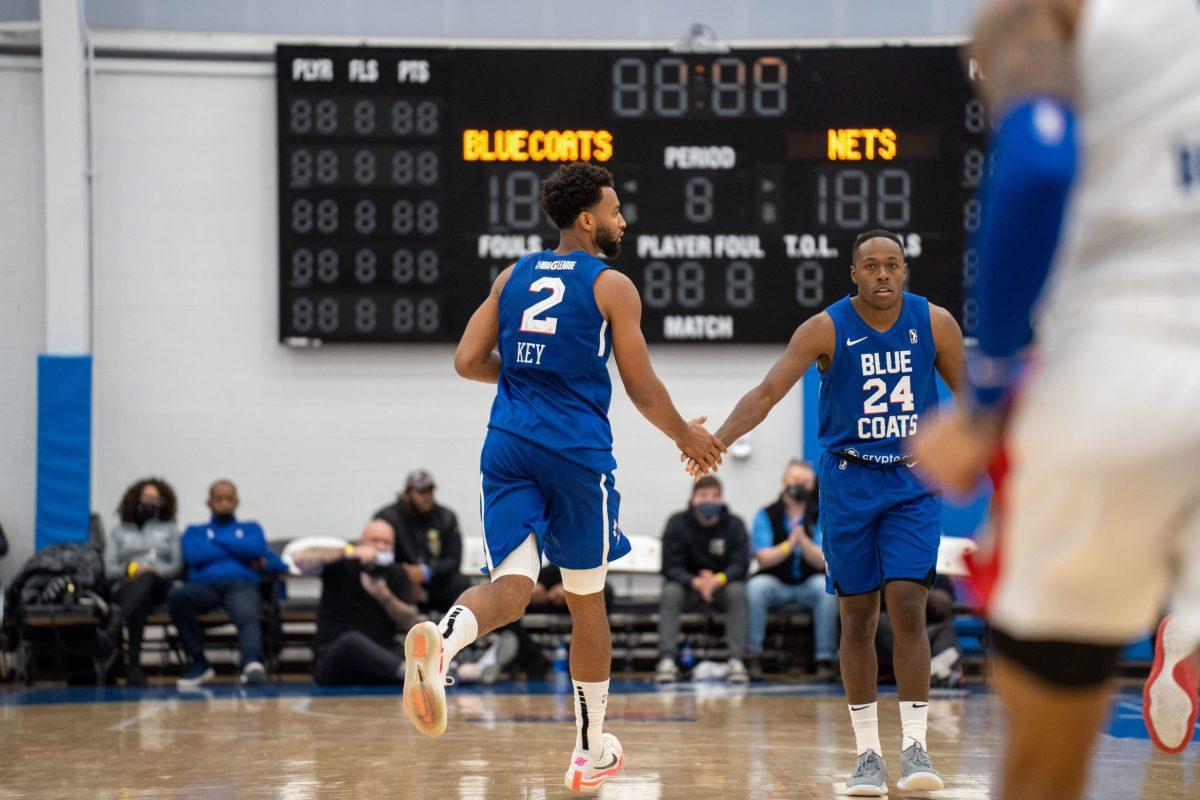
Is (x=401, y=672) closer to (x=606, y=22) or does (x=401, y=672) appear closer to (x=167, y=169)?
(x=167, y=169)

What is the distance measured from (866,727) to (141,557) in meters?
7.05

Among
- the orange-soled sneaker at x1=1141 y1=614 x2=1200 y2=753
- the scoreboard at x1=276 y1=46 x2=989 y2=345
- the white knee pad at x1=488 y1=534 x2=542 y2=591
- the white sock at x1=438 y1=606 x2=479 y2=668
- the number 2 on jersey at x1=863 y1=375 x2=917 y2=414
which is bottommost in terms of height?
the orange-soled sneaker at x1=1141 y1=614 x2=1200 y2=753

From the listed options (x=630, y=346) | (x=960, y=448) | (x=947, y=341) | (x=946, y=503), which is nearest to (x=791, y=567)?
(x=946, y=503)

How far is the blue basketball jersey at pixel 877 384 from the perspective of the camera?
16.6 feet

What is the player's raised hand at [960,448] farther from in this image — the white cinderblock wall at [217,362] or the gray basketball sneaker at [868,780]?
the white cinderblock wall at [217,362]

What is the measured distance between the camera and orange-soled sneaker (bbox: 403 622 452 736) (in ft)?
13.7

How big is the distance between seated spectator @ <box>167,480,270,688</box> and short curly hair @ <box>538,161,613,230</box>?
600 cm

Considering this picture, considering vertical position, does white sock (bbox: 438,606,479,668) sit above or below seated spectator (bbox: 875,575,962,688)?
above

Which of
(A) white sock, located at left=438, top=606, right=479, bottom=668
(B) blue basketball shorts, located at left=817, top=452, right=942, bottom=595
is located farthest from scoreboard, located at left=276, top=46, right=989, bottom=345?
(A) white sock, located at left=438, top=606, right=479, bottom=668

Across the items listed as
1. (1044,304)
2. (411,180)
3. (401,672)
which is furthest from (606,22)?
(1044,304)

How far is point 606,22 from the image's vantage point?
12359 mm

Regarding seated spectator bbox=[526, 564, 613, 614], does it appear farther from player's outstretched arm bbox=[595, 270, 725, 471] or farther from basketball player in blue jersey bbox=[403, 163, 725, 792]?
player's outstretched arm bbox=[595, 270, 725, 471]

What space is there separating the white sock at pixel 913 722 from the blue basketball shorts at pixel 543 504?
3.73 feet

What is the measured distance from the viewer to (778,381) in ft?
16.6
